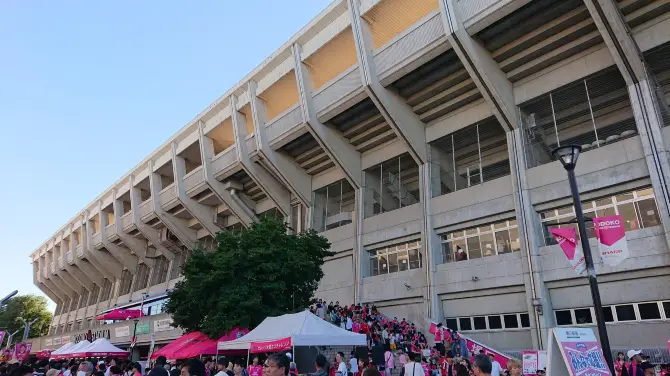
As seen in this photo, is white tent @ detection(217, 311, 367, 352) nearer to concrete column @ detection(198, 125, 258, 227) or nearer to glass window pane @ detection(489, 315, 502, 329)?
glass window pane @ detection(489, 315, 502, 329)

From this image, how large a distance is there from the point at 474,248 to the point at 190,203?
24.6 m

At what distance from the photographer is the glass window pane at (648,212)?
18.1m

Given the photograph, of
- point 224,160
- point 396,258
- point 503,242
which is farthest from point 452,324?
point 224,160

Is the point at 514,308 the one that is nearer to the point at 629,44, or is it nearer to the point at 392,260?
the point at 392,260

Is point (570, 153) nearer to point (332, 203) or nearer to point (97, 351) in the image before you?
point (97, 351)

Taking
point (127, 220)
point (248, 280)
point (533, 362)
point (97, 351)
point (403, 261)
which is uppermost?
point (127, 220)

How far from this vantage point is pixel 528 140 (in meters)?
22.5

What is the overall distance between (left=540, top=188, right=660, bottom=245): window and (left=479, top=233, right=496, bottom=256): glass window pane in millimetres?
2722

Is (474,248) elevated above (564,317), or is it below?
above

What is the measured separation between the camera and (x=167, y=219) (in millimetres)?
42156

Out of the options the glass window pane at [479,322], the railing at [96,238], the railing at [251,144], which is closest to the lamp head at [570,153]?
the glass window pane at [479,322]

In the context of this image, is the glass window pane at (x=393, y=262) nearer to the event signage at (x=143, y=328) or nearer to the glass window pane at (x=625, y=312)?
the glass window pane at (x=625, y=312)

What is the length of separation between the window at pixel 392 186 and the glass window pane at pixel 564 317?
1085 cm

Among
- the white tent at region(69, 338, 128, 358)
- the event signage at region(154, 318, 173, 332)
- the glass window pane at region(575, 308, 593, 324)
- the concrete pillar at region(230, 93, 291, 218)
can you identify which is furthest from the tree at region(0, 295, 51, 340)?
the glass window pane at region(575, 308, 593, 324)
